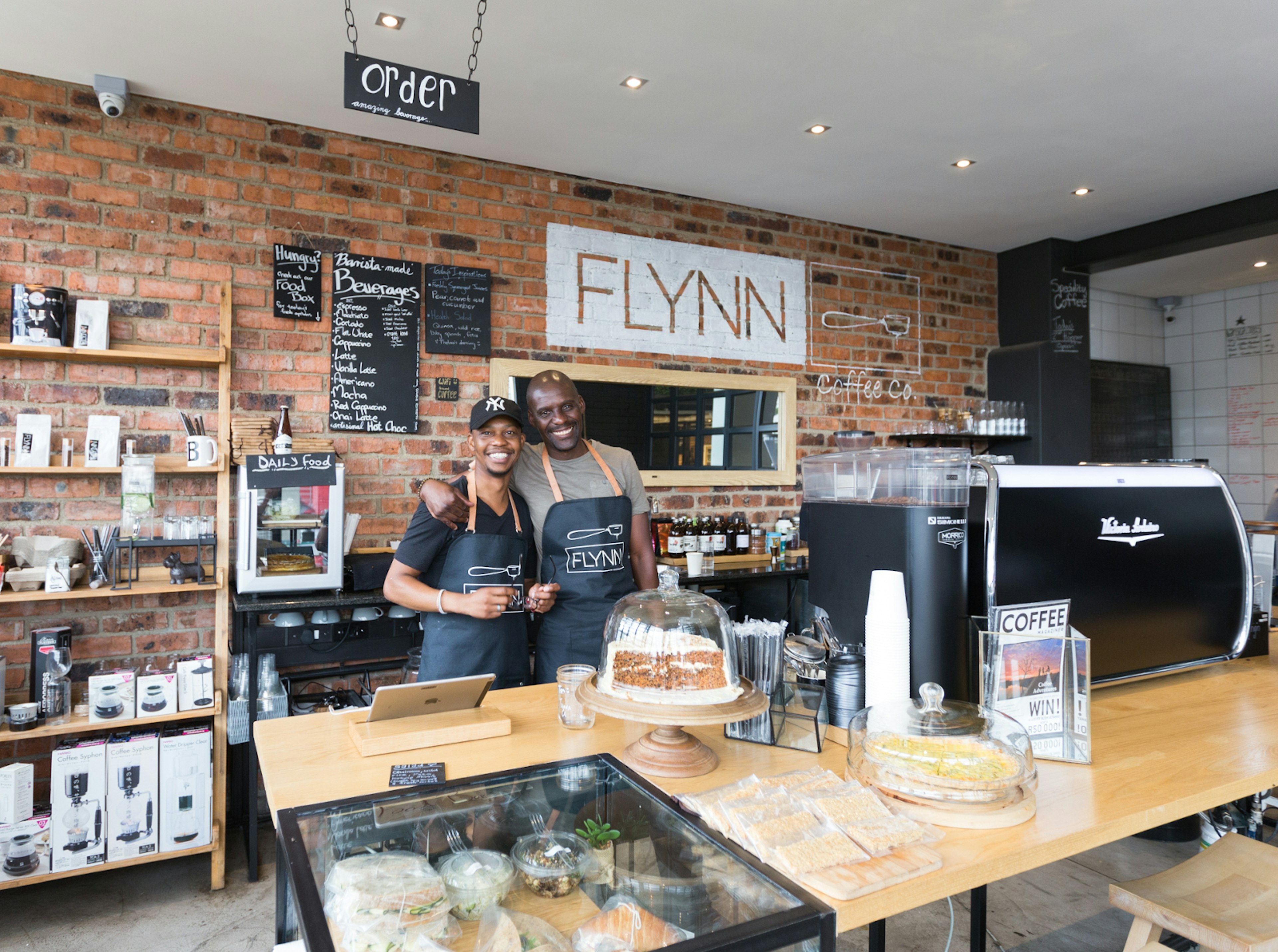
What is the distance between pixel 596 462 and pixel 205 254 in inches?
81.5

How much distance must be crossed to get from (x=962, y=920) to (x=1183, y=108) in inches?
131

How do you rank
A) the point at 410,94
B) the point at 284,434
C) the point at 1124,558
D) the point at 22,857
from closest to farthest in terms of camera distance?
the point at 1124,558, the point at 410,94, the point at 22,857, the point at 284,434

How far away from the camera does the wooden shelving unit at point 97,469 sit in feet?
9.28

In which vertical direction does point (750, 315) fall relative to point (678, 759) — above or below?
above

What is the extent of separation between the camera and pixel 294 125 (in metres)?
3.53

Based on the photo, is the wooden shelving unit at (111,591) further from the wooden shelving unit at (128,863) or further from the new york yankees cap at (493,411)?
the new york yankees cap at (493,411)

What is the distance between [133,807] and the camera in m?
2.78

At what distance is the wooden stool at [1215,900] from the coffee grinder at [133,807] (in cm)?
292

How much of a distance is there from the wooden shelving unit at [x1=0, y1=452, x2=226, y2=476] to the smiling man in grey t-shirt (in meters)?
1.35

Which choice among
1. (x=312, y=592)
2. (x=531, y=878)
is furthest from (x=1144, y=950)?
(x=312, y=592)

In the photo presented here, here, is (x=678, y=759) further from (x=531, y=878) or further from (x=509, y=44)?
(x=509, y=44)

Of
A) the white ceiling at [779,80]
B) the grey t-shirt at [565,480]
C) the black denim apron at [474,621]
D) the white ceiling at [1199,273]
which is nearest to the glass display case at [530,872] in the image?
the black denim apron at [474,621]

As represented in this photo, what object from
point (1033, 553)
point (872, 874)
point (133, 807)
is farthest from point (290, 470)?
point (872, 874)

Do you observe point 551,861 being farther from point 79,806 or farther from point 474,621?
point 79,806
